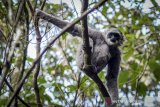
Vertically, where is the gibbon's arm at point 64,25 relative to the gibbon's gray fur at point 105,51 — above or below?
above

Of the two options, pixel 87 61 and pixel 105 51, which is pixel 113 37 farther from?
pixel 87 61

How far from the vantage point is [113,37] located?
573 centimetres

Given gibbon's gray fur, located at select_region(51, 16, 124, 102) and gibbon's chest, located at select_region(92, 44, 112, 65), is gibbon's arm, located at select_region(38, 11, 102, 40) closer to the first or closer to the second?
gibbon's gray fur, located at select_region(51, 16, 124, 102)

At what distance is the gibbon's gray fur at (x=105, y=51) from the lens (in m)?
5.43

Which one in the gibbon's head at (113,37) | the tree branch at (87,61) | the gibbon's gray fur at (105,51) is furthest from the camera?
the gibbon's head at (113,37)

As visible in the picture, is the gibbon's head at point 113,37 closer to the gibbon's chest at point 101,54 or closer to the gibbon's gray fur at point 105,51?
the gibbon's gray fur at point 105,51

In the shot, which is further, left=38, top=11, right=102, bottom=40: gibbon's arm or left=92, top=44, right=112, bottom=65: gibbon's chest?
left=92, top=44, right=112, bottom=65: gibbon's chest

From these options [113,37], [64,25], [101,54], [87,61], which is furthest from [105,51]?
[87,61]

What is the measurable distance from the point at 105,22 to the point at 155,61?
182 inches

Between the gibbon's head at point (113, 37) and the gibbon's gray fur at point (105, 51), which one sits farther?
the gibbon's head at point (113, 37)

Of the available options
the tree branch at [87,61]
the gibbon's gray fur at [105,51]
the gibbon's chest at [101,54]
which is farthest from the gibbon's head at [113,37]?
the tree branch at [87,61]

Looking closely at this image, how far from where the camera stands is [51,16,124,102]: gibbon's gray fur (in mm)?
5430

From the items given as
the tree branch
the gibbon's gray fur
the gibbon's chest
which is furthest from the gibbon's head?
the tree branch

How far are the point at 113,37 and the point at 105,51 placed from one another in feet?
1.00
